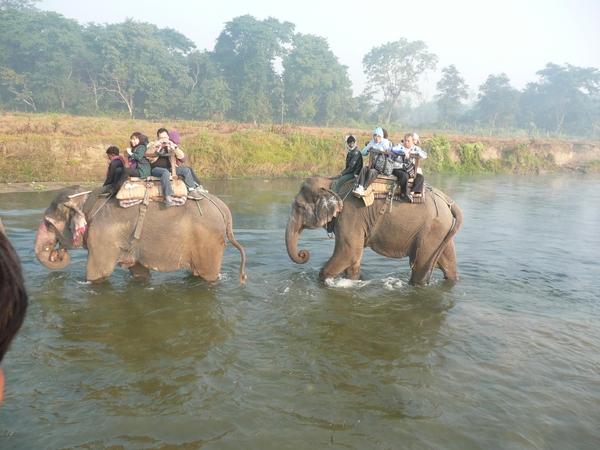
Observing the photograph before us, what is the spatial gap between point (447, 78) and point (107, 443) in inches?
2323

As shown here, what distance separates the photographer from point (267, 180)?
18344mm

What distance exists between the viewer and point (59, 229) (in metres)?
5.38

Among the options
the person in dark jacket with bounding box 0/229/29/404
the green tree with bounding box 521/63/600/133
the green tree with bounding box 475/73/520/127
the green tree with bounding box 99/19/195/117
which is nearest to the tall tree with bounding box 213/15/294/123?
the green tree with bounding box 99/19/195/117

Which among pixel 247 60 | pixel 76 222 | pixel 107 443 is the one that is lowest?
pixel 107 443

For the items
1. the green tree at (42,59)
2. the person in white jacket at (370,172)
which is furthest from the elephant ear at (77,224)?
the green tree at (42,59)

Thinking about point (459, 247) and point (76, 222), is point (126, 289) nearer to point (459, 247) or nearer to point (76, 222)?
point (76, 222)

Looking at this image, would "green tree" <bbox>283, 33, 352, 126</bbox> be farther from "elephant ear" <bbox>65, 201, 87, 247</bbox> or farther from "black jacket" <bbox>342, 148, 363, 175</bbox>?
"elephant ear" <bbox>65, 201, 87, 247</bbox>

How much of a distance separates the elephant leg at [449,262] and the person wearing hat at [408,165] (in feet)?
3.50

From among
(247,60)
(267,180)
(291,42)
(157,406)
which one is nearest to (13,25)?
(247,60)

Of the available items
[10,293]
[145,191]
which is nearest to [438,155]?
[145,191]

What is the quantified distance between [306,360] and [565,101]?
218 ft

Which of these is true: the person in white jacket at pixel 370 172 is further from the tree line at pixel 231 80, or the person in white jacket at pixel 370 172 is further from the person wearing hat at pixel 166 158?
the tree line at pixel 231 80

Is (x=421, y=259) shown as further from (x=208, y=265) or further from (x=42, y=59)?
(x=42, y=59)

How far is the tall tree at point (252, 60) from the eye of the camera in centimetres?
4394
